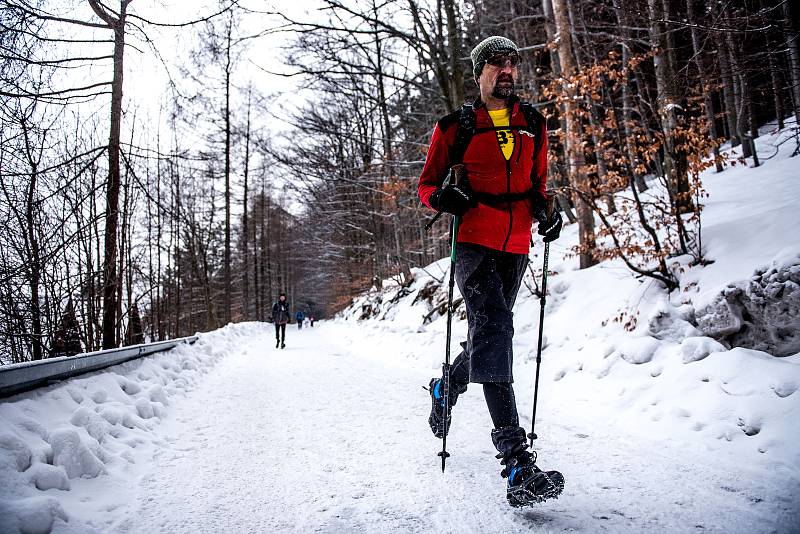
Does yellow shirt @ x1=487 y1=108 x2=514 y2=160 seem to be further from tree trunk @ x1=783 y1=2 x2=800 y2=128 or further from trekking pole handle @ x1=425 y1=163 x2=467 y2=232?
tree trunk @ x1=783 y1=2 x2=800 y2=128

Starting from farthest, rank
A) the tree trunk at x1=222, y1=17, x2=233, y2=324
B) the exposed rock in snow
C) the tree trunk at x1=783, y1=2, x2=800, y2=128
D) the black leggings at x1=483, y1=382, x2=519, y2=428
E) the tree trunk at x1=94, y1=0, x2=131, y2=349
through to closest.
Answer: the tree trunk at x1=222, y1=17, x2=233, y2=324, the tree trunk at x1=94, y1=0, x2=131, y2=349, the tree trunk at x1=783, y1=2, x2=800, y2=128, the exposed rock in snow, the black leggings at x1=483, y1=382, x2=519, y2=428

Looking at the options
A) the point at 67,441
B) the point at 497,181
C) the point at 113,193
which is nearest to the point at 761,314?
the point at 497,181

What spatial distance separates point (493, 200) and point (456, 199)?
0.22 metres

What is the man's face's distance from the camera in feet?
7.84

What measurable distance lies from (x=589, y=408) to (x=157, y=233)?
42.9 ft

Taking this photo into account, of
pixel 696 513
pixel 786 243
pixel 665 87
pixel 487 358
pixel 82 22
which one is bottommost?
pixel 696 513

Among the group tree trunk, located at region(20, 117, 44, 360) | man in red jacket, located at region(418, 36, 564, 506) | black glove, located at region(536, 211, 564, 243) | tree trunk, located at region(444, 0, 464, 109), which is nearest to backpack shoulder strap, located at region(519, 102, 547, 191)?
man in red jacket, located at region(418, 36, 564, 506)

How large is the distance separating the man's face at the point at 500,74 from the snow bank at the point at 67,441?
9.68 ft

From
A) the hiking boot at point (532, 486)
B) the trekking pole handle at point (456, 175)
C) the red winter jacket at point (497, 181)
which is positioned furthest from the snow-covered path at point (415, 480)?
the trekking pole handle at point (456, 175)

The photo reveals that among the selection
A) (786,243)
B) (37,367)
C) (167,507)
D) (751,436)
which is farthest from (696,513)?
(37,367)

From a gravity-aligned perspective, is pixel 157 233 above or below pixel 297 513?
above

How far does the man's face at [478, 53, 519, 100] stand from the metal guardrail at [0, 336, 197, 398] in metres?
3.22

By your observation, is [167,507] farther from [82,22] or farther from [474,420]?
[82,22]

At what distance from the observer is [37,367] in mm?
2730
